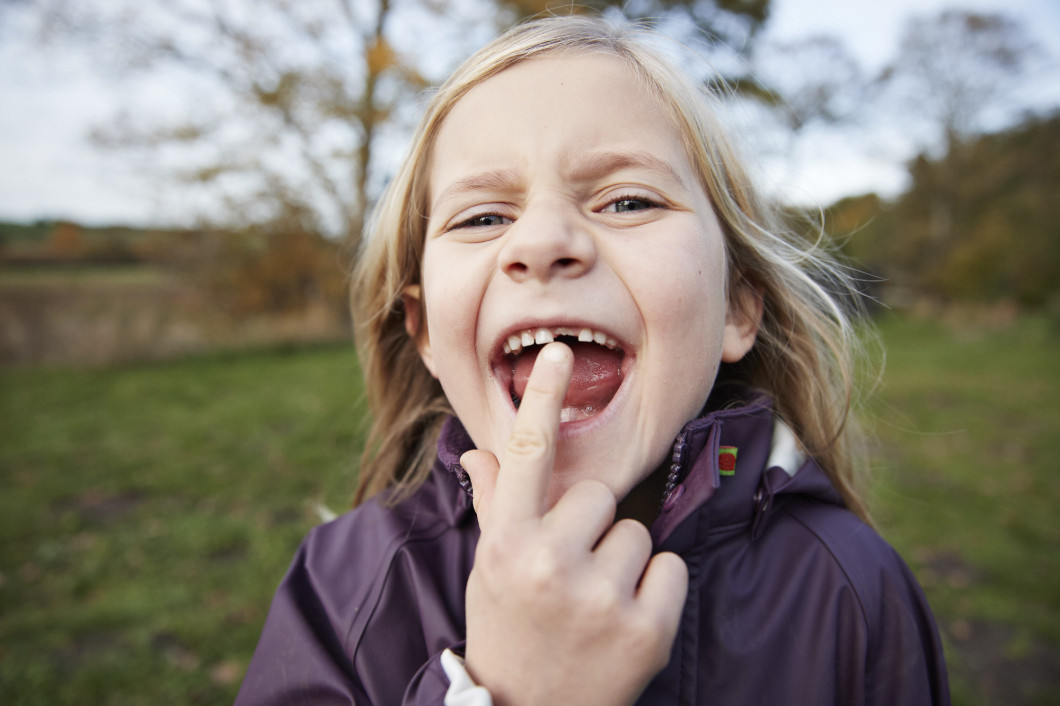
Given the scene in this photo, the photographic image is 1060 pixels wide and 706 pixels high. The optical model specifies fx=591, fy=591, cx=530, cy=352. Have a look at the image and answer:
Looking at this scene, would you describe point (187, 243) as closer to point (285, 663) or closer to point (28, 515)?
point (28, 515)

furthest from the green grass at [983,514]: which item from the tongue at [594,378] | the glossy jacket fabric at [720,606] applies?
the tongue at [594,378]

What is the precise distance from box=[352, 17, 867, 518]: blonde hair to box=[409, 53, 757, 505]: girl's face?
0.37ft

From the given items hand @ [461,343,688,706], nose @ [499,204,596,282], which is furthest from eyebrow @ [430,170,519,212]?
hand @ [461,343,688,706]

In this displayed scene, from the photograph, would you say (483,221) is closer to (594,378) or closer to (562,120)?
(562,120)

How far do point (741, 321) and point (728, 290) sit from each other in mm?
92

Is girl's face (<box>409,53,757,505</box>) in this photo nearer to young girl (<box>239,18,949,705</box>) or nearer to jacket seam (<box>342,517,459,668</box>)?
young girl (<box>239,18,949,705</box>)

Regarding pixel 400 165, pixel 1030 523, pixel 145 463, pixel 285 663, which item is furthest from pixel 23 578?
pixel 1030 523

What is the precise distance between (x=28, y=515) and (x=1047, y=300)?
824 inches

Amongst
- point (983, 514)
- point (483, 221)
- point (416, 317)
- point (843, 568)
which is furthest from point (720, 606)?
point (983, 514)

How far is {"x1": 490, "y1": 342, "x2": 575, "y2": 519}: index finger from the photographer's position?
0.96 m

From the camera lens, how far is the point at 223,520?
4188 millimetres

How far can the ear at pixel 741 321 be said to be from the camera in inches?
59.0

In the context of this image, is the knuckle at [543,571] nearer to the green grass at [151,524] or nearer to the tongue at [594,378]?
the tongue at [594,378]

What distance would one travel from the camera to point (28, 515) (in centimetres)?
426
